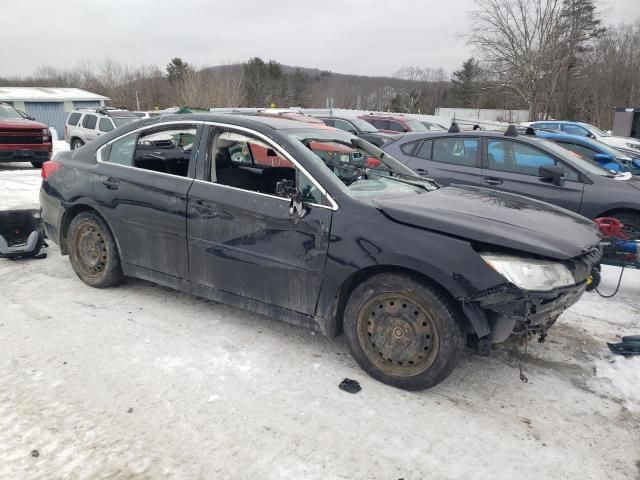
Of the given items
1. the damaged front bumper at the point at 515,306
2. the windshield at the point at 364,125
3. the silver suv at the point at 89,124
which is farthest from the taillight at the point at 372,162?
the silver suv at the point at 89,124

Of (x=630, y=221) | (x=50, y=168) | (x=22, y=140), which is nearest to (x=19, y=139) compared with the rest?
(x=22, y=140)

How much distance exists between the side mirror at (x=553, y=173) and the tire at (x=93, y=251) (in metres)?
4.89

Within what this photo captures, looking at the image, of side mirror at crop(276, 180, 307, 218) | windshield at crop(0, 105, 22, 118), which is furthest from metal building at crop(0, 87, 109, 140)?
side mirror at crop(276, 180, 307, 218)

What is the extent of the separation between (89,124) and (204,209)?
1692cm

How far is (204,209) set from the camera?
3682mm

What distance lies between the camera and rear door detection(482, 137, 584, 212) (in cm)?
595

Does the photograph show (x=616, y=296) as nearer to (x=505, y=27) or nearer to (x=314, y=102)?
(x=505, y=27)

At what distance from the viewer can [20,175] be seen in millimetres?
12156

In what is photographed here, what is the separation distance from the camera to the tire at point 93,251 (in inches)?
170

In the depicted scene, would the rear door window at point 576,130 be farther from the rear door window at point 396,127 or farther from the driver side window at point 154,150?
the driver side window at point 154,150

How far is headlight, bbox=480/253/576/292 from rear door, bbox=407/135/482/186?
3.86 metres

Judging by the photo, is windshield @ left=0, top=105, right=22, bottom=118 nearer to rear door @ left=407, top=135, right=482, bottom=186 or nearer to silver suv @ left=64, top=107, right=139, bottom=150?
silver suv @ left=64, top=107, right=139, bottom=150

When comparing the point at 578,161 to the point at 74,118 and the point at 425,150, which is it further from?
the point at 74,118

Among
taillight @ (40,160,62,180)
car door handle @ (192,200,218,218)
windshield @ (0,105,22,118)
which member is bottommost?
car door handle @ (192,200,218,218)
